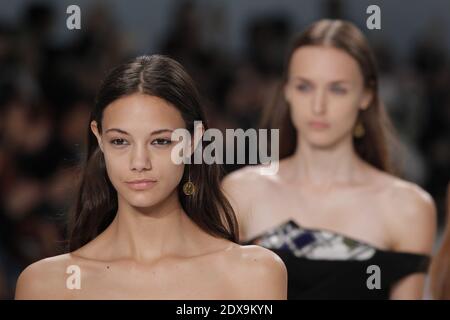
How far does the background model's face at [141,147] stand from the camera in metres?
2.46

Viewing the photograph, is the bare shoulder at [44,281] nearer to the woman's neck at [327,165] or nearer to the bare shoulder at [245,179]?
the bare shoulder at [245,179]

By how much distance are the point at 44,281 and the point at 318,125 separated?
48.0 inches

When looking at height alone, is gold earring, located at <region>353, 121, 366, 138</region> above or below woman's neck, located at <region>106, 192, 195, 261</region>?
above

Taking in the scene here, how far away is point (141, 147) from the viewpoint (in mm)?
2457

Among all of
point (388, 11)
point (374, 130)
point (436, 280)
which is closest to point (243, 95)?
point (388, 11)

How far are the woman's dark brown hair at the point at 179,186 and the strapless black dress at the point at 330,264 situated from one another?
0.88 m

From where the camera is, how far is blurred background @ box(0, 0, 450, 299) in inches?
165

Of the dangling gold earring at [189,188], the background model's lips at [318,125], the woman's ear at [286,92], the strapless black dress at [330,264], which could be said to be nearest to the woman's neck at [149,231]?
the dangling gold earring at [189,188]

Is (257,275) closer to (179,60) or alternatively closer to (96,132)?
(96,132)

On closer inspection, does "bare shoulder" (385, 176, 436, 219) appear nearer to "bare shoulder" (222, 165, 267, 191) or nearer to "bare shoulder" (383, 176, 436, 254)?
"bare shoulder" (383, 176, 436, 254)

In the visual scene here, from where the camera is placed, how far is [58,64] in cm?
449

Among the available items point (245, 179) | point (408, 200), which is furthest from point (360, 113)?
point (245, 179)

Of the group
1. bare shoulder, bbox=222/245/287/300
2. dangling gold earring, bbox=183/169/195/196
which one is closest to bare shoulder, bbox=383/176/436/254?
bare shoulder, bbox=222/245/287/300
